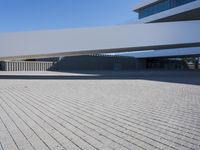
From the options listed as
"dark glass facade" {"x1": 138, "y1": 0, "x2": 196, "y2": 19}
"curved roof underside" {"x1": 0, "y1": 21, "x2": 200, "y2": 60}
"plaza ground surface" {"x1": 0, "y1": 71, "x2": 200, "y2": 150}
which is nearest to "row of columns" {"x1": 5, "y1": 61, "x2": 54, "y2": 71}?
"curved roof underside" {"x1": 0, "y1": 21, "x2": 200, "y2": 60}

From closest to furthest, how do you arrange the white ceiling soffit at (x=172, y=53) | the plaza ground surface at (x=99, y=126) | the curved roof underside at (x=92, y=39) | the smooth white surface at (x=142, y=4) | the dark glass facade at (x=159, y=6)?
the plaza ground surface at (x=99, y=126) → the curved roof underside at (x=92, y=39) → the dark glass facade at (x=159, y=6) → the white ceiling soffit at (x=172, y=53) → the smooth white surface at (x=142, y=4)

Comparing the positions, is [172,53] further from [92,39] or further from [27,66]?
[92,39]

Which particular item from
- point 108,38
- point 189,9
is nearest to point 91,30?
point 108,38

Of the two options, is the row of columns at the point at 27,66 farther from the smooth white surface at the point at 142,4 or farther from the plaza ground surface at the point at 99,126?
the plaza ground surface at the point at 99,126

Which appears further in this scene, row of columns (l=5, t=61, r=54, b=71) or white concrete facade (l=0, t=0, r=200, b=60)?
row of columns (l=5, t=61, r=54, b=71)

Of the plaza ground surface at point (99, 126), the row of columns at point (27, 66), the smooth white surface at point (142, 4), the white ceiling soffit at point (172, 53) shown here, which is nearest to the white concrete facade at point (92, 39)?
the plaza ground surface at point (99, 126)

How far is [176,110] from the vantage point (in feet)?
19.7

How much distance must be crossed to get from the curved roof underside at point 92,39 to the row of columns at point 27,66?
17.7m

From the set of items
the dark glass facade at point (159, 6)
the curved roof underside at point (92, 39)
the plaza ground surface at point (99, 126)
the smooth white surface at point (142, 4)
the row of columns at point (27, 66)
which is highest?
the smooth white surface at point (142, 4)

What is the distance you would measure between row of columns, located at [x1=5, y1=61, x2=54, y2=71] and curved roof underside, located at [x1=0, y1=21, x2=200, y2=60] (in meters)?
17.7

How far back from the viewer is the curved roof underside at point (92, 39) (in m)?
14.7

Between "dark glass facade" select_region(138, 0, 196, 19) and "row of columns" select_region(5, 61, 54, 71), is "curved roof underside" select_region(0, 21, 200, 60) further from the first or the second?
"row of columns" select_region(5, 61, 54, 71)

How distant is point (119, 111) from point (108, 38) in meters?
9.61

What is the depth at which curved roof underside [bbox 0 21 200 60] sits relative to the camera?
48.3ft
